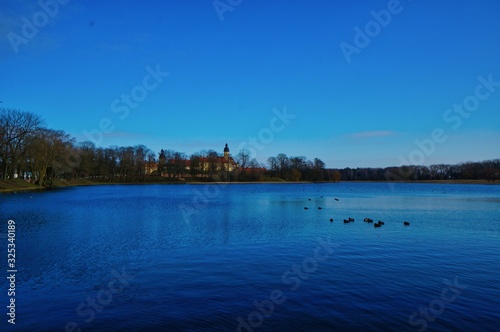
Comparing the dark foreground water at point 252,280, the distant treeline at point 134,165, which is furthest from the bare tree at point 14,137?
the dark foreground water at point 252,280

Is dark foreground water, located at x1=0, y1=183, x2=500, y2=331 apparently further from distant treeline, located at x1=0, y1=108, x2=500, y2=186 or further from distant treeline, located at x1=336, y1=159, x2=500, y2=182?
distant treeline, located at x1=336, y1=159, x2=500, y2=182

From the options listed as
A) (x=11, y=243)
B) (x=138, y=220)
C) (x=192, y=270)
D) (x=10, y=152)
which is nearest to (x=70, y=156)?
(x=10, y=152)

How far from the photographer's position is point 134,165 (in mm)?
134750

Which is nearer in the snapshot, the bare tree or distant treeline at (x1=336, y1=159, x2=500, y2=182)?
the bare tree

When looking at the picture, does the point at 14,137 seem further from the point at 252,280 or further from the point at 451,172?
the point at 451,172

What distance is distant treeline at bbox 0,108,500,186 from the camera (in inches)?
2709

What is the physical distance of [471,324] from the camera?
8.93 metres

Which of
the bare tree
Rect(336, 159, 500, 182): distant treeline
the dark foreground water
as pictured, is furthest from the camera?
Rect(336, 159, 500, 182): distant treeline

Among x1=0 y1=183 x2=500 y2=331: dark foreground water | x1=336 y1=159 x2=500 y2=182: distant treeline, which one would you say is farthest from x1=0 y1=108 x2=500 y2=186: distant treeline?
x1=0 y1=183 x2=500 y2=331: dark foreground water

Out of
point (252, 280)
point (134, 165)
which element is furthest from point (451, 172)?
point (252, 280)

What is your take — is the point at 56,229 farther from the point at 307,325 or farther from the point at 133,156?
the point at 133,156

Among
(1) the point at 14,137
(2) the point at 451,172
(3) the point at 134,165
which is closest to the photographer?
(1) the point at 14,137

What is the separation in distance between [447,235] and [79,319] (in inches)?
840

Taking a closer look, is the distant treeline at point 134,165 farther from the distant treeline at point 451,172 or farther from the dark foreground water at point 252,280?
the dark foreground water at point 252,280
